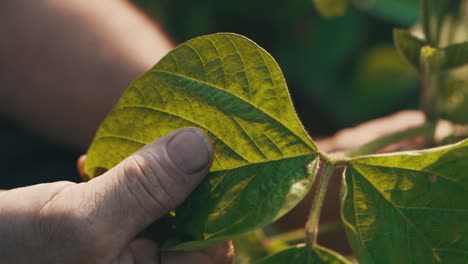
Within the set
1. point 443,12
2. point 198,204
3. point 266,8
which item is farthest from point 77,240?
point 266,8

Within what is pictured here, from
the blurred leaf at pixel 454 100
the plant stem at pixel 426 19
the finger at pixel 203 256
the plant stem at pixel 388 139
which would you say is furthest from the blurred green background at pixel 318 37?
the finger at pixel 203 256

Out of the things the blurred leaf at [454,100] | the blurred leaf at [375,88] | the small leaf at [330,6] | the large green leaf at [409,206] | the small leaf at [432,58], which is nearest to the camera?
the large green leaf at [409,206]

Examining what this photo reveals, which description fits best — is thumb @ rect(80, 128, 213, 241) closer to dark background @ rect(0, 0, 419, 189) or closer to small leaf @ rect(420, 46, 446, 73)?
small leaf @ rect(420, 46, 446, 73)

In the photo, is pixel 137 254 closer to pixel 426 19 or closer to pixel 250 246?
pixel 250 246

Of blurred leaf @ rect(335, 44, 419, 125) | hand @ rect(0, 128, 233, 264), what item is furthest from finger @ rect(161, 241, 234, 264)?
blurred leaf @ rect(335, 44, 419, 125)

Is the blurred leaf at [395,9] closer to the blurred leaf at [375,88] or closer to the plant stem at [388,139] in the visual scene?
the blurred leaf at [375,88]
